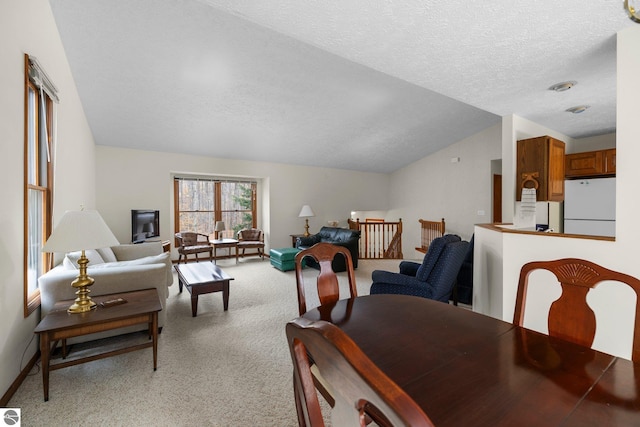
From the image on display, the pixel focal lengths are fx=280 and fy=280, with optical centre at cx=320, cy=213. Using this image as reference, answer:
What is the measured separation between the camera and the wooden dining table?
715 millimetres

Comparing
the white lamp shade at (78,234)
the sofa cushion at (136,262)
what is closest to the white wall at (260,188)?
the sofa cushion at (136,262)

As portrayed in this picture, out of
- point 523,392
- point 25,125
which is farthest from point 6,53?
point 523,392

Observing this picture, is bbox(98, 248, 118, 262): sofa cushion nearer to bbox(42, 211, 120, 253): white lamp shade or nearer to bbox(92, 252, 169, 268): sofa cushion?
bbox(92, 252, 169, 268): sofa cushion

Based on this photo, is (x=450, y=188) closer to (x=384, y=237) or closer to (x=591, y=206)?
(x=384, y=237)

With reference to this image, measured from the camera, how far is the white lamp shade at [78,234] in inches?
75.6

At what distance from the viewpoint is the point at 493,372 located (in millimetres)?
896

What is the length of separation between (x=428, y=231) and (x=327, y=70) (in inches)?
202

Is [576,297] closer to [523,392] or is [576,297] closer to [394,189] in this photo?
[523,392]

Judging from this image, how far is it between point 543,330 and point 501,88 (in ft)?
6.84

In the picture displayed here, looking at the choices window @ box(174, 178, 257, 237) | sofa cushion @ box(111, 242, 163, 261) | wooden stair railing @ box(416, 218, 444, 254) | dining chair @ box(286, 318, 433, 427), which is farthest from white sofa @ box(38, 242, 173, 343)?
wooden stair railing @ box(416, 218, 444, 254)

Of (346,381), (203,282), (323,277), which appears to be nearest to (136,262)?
(203,282)

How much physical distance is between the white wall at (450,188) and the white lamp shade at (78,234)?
6689 mm

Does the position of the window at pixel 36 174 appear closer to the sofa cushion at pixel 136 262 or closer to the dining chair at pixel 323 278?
the sofa cushion at pixel 136 262

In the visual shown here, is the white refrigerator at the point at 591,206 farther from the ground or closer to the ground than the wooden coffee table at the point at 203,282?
farther from the ground
